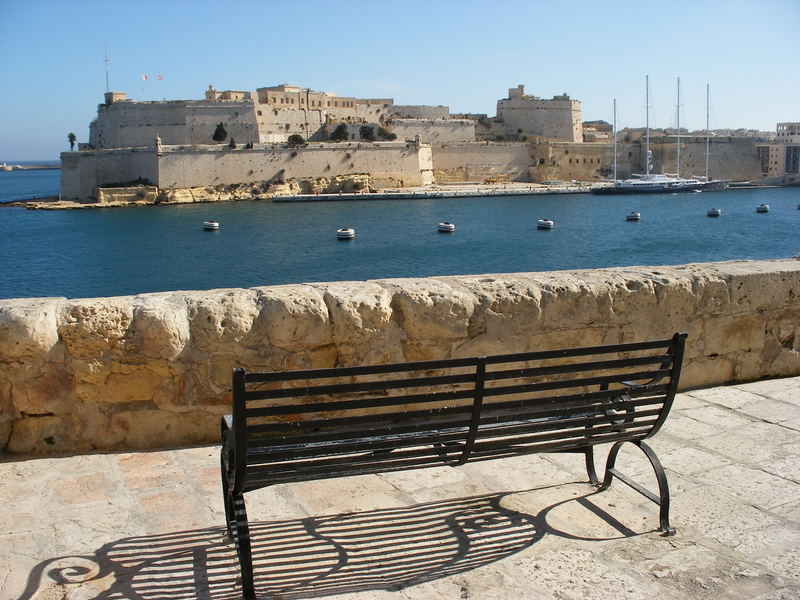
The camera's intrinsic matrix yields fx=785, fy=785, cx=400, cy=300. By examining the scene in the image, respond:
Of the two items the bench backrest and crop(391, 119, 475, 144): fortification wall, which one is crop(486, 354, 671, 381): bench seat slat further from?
crop(391, 119, 475, 144): fortification wall

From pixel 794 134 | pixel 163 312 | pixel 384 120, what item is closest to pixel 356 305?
pixel 163 312

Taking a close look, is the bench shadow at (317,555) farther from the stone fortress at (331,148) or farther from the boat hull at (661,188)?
the boat hull at (661,188)

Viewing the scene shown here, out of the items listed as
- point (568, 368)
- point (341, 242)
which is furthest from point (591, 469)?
point (341, 242)

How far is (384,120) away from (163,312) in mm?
52081

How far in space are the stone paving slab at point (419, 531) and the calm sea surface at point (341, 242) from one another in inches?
833

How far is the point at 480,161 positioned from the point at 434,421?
52.5 m

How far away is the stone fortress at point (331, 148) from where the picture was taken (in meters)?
43.6

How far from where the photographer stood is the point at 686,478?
2.29 metres

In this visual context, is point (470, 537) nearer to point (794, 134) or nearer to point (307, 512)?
point (307, 512)

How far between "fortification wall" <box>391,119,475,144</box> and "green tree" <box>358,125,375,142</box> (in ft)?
7.52

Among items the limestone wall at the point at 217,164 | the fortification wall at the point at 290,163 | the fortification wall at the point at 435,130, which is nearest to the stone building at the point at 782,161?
the fortification wall at the point at 435,130

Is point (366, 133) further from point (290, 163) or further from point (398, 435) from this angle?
point (398, 435)

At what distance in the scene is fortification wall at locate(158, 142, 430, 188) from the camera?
140 ft

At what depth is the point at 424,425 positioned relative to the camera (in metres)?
1.80
